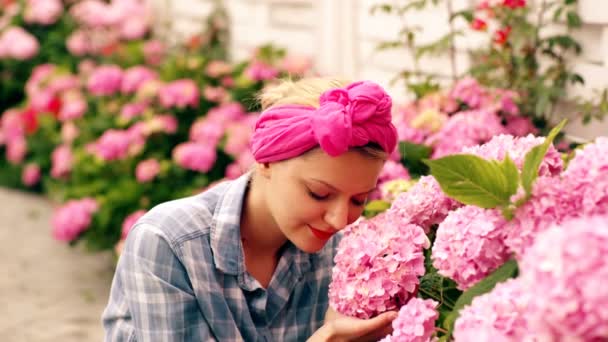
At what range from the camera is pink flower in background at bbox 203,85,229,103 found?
5.43 metres

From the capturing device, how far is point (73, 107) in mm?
5984

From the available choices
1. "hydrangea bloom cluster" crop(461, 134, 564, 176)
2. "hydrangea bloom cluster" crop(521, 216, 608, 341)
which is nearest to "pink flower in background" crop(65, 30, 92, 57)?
"hydrangea bloom cluster" crop(461, 134, 564, 176)

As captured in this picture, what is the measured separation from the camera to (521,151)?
4.89 feet

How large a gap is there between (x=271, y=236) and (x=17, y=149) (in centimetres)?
505

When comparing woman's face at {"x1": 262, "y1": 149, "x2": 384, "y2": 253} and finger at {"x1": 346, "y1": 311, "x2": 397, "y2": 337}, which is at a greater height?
woman's face at {"x1": 262, "y1": 149, "x2": 384, "y2": 253}

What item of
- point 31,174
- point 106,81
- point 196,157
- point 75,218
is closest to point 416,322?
point 196,157

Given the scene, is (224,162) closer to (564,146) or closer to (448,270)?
(564,146)

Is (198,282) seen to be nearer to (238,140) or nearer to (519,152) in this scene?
(519,152)

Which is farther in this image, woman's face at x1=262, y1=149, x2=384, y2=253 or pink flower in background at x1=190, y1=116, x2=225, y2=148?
pink flower in background at x1=190, y1=116, x2=225, y2=148

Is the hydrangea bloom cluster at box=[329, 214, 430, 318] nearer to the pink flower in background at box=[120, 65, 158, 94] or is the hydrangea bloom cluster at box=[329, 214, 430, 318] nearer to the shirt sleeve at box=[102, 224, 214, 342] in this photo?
the shirt sleeve at box=[102, 224, 214, 342]

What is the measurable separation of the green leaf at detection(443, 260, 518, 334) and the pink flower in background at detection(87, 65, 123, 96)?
488 cm

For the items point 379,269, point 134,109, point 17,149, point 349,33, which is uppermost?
point 379,269

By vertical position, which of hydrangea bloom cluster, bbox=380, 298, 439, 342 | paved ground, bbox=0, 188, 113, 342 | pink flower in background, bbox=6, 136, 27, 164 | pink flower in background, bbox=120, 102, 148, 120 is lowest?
paved ground, bbox=0, 188, 113, 342

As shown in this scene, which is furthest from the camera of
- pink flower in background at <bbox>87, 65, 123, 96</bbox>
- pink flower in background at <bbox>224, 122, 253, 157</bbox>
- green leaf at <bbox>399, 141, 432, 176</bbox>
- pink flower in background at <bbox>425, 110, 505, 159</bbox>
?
pink flower in background at <bbox>87, 65, 123, 96</bbox>
